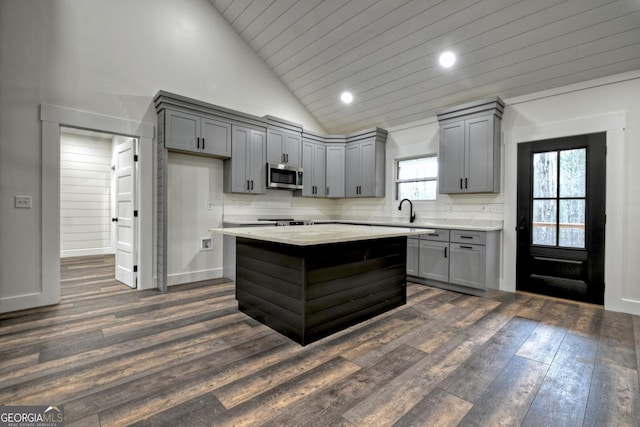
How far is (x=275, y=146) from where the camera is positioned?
504 centimetres

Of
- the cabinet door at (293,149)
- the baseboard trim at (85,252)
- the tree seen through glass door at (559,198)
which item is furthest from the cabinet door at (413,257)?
the baseboard trim at (85,252)

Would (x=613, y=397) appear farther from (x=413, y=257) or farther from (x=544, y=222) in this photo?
(x=413, y=257)

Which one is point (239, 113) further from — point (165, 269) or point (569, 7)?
point (569, 7)

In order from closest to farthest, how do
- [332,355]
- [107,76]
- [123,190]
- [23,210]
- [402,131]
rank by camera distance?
[332,355]
[23,210]
[107,76]
[123,190]
[402,131]

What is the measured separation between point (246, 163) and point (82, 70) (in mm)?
2203

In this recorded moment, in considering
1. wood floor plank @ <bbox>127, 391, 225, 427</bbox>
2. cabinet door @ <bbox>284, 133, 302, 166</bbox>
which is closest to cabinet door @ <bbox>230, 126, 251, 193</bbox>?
cabinet door @ <bbox>284, 133, 302, 166</bbox>

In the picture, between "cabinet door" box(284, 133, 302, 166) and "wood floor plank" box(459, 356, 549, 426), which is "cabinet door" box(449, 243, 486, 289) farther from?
"cabinet door" box(284, 133, 302, 166)

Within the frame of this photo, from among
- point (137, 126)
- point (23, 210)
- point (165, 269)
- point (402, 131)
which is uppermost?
point (402, 131)

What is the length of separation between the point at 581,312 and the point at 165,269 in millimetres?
4869

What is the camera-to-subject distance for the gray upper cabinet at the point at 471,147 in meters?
3.99

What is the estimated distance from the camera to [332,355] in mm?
2221

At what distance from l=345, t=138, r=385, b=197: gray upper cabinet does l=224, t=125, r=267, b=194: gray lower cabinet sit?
1.73 metres

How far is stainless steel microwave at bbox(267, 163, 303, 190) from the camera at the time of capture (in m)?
4.93

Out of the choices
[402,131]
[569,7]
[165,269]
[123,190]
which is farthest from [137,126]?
[569,7]
